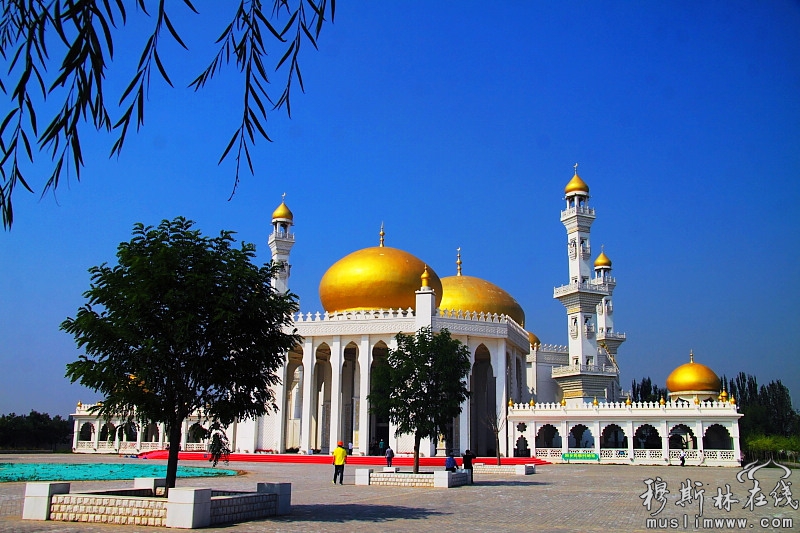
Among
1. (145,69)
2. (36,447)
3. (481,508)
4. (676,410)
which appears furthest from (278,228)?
(145,69)

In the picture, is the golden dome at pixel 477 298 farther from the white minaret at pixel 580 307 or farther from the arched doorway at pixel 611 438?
the arched doorway at pixel 611 438

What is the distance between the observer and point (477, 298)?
50031 millimetres

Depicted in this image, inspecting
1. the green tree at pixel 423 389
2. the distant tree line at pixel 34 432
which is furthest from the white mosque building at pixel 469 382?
the green tree at pixel 423 389

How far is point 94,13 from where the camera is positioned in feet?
14.5

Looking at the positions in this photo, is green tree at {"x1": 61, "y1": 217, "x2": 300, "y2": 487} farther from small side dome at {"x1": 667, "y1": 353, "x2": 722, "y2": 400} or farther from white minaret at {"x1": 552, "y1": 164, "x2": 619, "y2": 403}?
small side dome at {"x1": 667, "y1": 353, "x2": 722, "y2": 400}

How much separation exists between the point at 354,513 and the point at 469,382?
29358mm

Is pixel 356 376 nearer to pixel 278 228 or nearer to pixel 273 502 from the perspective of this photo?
pixel 278 228

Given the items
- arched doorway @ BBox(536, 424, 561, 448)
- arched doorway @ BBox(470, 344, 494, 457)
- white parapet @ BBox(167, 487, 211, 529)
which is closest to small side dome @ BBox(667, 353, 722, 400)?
arched doorway @ BBox(536, 424, 561, 448)

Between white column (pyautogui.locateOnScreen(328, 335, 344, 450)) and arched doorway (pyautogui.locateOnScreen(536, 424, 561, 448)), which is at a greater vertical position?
white column (pyautogui.locateOnScreen(328, 335, 344, 450))

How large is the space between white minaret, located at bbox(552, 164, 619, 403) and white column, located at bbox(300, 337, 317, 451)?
15.8 metres

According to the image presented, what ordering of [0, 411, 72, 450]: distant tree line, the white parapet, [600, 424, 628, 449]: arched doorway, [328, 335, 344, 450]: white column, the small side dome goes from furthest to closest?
[0, 411, 72, 450]: distant tree line < the small side dome < [600, 424, 628, 449]: arched doorway < [328, 335, 344, 450]: white column < the white parapet

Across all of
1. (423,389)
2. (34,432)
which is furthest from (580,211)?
(34,432)

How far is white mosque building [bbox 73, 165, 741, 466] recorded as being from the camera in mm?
39812

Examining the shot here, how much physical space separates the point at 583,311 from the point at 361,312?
14862 mm
